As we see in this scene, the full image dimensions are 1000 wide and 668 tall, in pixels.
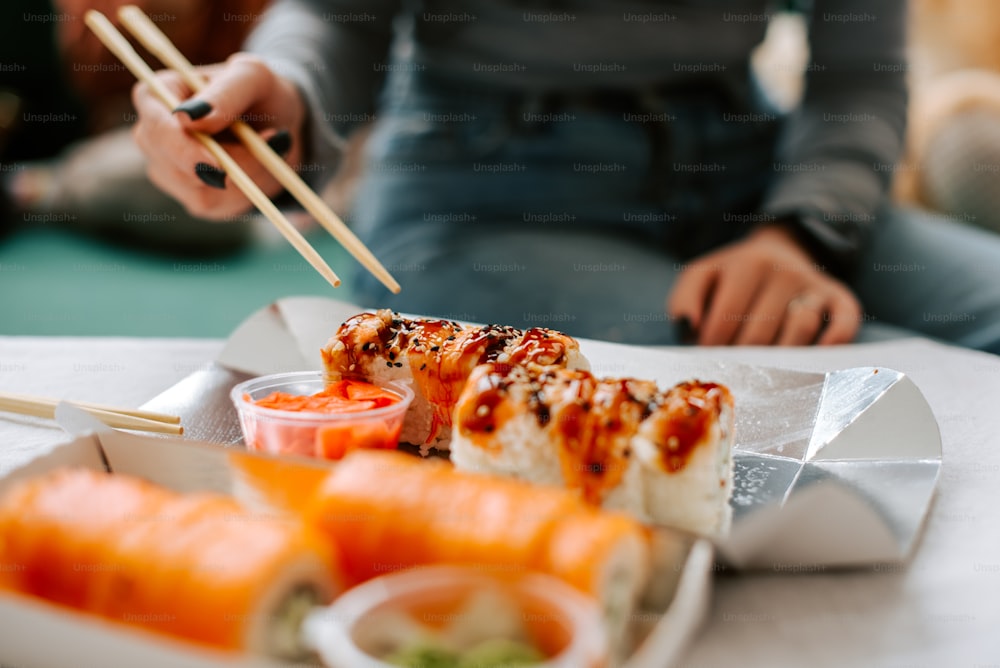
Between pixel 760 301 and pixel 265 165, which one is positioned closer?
pixel 265 165

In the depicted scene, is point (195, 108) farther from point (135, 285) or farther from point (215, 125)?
point (135, 285)

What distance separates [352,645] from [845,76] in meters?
1.87

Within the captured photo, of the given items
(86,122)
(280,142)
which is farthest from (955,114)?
(86,122)

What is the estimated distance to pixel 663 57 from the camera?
1.83 metres

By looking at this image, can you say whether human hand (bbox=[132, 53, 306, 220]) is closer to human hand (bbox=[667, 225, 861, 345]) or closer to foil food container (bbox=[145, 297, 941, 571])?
foil food container (bbox=[145, 297, 941, 571])

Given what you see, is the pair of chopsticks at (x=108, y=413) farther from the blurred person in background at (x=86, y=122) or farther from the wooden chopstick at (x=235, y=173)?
the blurred person in background at (x=86, y=122)

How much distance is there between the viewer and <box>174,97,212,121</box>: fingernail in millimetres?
1228

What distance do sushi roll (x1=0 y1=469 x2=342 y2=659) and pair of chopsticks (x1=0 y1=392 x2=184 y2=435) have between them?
1.02 ft

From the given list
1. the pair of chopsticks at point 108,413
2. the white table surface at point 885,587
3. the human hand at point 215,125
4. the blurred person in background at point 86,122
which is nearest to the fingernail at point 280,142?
the human hand at point 215,125

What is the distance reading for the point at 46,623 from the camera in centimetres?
56

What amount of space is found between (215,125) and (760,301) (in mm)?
956

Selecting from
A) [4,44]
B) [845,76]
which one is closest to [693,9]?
[845,76]

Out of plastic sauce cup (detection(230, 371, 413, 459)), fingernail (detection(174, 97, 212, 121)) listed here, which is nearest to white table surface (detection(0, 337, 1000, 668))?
plastic sauce cup (detection(230, 371, 413, 459))

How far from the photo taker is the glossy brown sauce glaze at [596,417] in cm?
78
